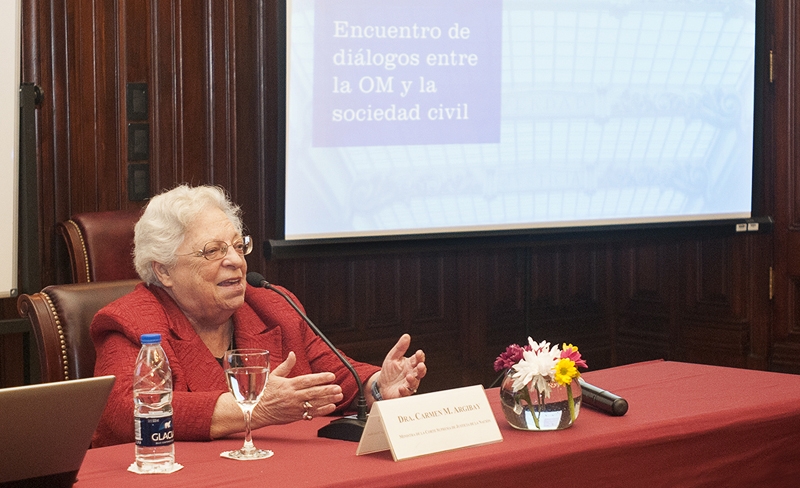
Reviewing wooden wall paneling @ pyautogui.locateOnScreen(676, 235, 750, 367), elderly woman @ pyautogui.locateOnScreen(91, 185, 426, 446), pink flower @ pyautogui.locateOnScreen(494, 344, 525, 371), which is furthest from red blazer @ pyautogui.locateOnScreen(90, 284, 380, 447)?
wooden wall paneling @ pyautogui.locateOnScreen(676, 235, 750, 367)

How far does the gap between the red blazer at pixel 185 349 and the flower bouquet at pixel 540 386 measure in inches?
21.6

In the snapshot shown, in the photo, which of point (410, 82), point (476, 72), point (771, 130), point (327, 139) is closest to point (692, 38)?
point (771, 130)

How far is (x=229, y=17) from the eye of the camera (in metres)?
3.93

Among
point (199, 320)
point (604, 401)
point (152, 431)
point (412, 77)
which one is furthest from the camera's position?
point (412, 77)

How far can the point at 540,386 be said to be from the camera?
5.57 ft

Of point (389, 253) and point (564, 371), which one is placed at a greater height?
point (389, 253)

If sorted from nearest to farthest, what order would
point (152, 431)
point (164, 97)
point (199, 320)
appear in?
point (152, 431) → point (199, 320) → point (164, 97)

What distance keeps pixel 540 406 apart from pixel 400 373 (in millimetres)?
441

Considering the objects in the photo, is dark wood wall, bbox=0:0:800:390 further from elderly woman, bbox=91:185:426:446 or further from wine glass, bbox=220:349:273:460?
wine glass, bbox=220:349:273:460

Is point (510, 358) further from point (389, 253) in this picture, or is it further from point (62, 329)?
point (389, 253)

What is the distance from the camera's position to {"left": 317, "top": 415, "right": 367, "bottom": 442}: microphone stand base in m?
1.71

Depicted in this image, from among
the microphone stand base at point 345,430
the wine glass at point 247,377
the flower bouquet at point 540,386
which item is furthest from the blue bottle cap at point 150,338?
the flower bouquet at point 540,386

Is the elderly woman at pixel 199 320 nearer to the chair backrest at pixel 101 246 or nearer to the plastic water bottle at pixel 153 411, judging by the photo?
the plastic water bottle at pixel 153 411

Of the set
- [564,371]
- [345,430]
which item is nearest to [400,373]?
[345,430]
